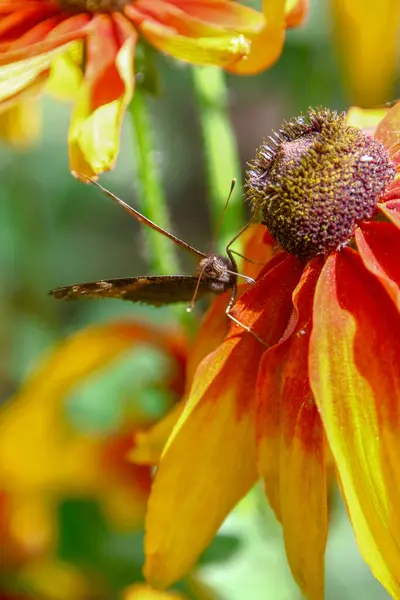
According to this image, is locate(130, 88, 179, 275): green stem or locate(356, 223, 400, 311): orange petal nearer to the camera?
locate(356, 223, 400, 311): orange petal

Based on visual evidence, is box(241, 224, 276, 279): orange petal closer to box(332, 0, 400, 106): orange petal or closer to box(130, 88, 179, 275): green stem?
box(130, 88, 179, 275): green stem

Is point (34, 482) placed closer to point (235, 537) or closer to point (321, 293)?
point (235, 537)

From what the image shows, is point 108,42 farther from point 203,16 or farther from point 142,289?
point 142,289

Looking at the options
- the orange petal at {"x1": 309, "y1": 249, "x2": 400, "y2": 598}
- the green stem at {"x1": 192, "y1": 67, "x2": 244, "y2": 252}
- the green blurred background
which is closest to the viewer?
the orange petal at {"x1": 309, "y1": 249, "x2": 400, "y2": 598}

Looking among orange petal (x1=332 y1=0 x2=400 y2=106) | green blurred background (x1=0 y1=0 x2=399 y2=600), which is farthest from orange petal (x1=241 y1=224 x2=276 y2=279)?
orange petal (x1=332 y1=0 x2=400 y2=106)

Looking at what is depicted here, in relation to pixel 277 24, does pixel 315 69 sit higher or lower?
lower

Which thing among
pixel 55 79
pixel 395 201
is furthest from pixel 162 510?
pixel 55 79

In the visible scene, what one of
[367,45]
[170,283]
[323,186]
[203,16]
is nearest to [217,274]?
[170,283]
